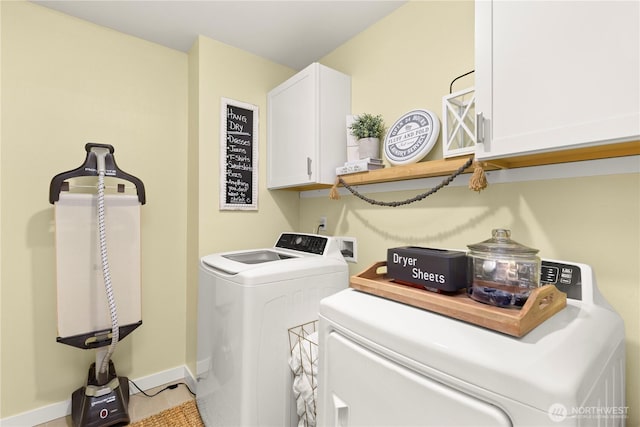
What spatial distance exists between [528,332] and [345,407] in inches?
20.6

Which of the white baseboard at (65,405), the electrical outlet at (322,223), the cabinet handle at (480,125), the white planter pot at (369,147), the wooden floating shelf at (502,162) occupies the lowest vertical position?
the white baseboard at (65,405)

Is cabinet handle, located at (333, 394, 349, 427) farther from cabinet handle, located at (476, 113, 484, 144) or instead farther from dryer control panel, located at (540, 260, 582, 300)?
cabinet handle, located at (476, 113, 484, 144)

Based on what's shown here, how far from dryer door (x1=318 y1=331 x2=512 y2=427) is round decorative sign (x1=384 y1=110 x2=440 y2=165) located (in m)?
1.01

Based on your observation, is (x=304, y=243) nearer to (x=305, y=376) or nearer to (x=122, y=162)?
(x=305, y=376)

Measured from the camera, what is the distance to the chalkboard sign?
6.88 feet

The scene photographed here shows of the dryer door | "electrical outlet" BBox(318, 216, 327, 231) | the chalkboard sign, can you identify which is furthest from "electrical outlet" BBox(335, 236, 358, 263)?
the dryer door

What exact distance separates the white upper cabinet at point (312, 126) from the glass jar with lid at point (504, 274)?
3.79ft

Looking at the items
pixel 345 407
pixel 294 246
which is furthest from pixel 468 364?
pixel 294 246

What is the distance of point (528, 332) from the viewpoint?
0.70 m

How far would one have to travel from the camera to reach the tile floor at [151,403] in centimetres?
178

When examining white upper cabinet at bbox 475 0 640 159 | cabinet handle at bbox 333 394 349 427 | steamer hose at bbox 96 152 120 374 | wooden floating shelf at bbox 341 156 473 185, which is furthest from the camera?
steamer hose at bbox 96 152 120 374

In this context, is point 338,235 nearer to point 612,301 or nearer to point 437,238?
point 437,238

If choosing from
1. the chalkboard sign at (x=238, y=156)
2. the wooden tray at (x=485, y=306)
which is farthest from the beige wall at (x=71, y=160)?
the wooden tray at (x=485, y=306)
